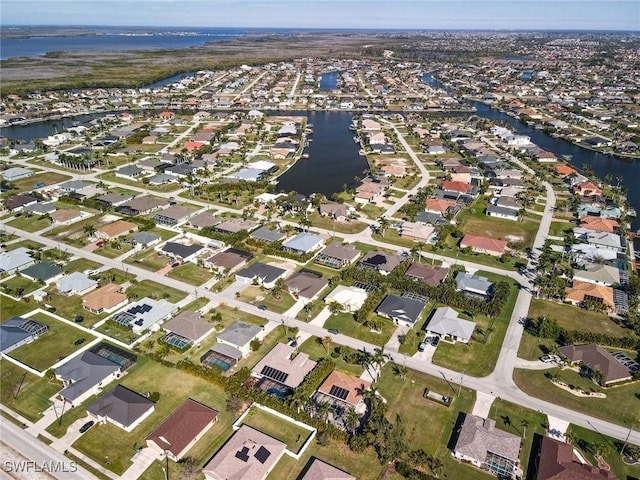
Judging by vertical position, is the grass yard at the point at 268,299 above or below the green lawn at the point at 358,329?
above

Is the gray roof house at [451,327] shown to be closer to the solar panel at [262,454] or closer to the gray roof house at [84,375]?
the solar panel at [262,454]

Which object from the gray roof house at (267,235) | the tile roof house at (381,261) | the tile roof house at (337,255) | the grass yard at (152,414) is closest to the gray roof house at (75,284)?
the grass yard at (152,414)

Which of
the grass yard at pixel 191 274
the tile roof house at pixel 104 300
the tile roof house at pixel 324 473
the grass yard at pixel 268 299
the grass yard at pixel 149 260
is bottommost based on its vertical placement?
the grass yard at pixel 268 299

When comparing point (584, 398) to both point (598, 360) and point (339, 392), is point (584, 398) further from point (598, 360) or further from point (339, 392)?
point (339, 392)

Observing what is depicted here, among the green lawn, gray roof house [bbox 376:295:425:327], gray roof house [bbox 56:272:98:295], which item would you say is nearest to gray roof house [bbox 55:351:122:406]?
gray roof house [bbox 56:272:98:295]

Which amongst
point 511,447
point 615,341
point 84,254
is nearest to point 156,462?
point 511,447

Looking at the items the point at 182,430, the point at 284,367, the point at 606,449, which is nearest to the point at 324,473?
the point at 284,367
